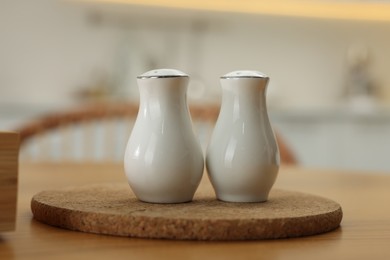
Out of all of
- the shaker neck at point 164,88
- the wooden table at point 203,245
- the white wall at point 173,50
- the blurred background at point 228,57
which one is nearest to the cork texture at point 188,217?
the wooden table at point 203,245

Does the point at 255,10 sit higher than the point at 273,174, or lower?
higher

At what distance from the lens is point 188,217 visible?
58 centimetres

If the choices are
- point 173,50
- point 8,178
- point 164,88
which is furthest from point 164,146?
point 173,50

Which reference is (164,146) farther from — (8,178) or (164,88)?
(8,178)

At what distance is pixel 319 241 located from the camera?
581 mm

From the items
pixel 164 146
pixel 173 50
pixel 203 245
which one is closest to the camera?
pixel 203 245

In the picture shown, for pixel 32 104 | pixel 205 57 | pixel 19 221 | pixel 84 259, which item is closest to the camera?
pixel 84 259

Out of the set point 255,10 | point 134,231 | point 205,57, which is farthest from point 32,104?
point 134,231

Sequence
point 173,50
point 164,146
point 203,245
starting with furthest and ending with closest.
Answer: point 173,50 < point 164,146 < point 203,245

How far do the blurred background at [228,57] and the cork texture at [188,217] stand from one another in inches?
86.8

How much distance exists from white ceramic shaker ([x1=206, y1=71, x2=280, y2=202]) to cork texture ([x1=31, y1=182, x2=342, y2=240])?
0.7 inches

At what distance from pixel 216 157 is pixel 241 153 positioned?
28 millimetres

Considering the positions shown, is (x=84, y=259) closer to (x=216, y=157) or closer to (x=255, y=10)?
(x=216, y=157)

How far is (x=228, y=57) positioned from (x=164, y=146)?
9.34 ft
